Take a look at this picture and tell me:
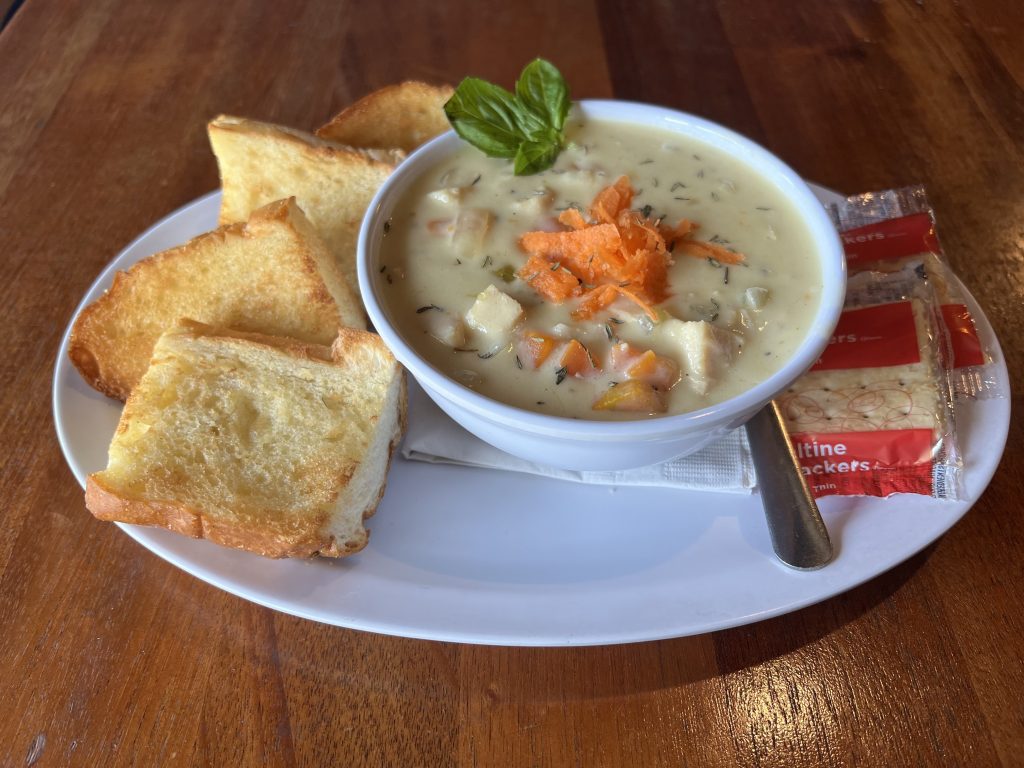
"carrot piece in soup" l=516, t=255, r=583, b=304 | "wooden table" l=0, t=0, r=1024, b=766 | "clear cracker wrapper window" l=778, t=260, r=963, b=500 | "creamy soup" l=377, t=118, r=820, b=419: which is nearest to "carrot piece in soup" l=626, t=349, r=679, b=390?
"creamy soup" l=377, t=118, r=820, b=419

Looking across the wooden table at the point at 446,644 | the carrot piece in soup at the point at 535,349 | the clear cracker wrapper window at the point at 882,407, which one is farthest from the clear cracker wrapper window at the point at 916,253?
the carrot piece in soup at the point at 535,349

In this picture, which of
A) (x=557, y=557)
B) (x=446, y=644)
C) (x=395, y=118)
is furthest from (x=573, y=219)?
(x=446, y=644)

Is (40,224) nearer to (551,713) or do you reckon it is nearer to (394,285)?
(394,285)

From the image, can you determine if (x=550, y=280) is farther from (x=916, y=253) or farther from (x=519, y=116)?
(x=916, y=253)

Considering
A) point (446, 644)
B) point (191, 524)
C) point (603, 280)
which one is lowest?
point (446, 644)

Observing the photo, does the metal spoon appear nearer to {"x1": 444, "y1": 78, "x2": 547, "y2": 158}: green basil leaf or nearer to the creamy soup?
the creamy soup
